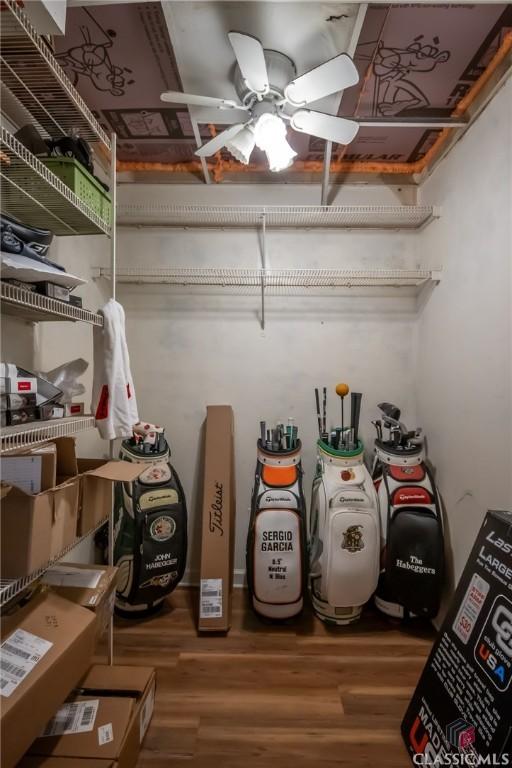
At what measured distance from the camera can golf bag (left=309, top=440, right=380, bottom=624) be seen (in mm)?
2092

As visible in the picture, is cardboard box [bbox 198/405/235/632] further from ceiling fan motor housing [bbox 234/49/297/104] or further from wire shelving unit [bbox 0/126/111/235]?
ceiling fan motor housing [bbox 234/49/297/104]

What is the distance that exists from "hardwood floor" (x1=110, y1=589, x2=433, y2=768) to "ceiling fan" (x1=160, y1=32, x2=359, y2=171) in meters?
2.27

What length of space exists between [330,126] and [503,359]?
3.88 ft

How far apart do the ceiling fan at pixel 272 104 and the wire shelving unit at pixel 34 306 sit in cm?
88

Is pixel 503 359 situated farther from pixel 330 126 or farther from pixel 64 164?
pixel 64 164

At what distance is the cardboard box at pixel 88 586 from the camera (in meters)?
1.41

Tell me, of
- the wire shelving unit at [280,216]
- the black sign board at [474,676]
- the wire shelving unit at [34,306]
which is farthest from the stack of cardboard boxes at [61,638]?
the wire shelving unit at [280,216]

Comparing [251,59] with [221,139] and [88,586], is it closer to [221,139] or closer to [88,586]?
[221,139]

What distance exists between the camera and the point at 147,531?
2.17 m

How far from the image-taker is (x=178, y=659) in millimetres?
1943

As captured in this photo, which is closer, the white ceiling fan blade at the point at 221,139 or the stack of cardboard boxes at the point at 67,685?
the stack of cardboard boxes at the point at 67,685

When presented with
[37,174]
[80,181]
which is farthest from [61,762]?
[80,181]

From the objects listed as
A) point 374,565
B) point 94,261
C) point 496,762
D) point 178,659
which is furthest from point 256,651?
point 94,261

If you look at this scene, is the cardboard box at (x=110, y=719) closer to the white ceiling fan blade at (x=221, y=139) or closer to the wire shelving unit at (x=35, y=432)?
the wire shelving unit at (x=35, y=432)
